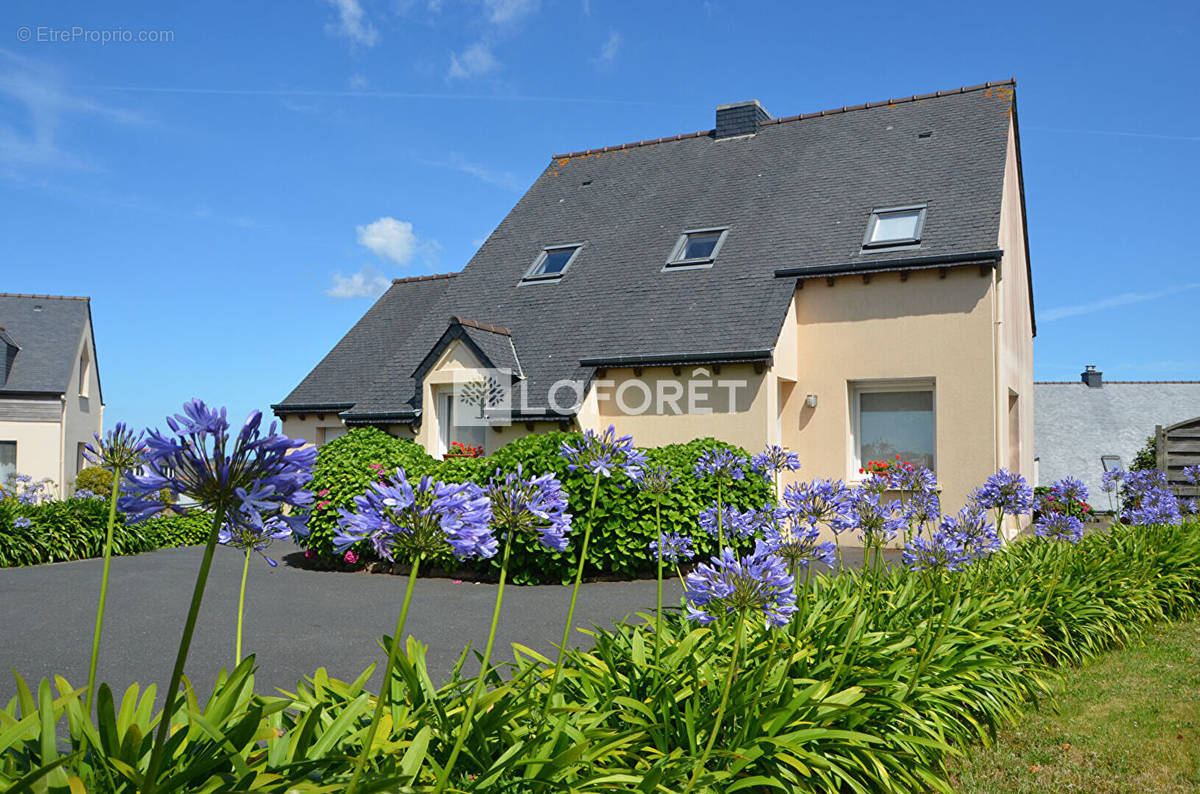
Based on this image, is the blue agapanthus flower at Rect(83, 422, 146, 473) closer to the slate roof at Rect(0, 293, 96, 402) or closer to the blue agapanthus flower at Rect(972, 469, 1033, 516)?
the blue agapanthus flower at Rect(972, 469, 1033, 516)

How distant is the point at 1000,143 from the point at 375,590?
12.6 metres

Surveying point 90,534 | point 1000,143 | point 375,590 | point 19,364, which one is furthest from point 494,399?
point 19,364

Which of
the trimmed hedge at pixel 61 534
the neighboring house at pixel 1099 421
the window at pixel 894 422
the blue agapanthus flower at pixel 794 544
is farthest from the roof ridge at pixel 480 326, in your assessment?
the neighboring house at pixel 1099 421

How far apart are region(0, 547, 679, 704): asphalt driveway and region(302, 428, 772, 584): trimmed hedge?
0.34m

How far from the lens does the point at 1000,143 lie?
1423cm

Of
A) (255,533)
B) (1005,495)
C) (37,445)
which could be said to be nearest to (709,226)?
(1005,495)

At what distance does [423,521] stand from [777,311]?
Answer: 457 inches

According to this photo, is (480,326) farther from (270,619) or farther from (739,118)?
(739,118)

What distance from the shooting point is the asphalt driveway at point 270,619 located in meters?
6.05

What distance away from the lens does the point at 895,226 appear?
1368 centimetres

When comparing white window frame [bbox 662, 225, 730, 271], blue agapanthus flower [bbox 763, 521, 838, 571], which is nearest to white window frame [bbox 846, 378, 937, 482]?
white window frame [bbox 662, 225, 730, 271]

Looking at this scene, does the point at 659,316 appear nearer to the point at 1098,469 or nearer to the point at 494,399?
the point at 494,399

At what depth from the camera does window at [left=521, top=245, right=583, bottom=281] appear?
55.1 feet

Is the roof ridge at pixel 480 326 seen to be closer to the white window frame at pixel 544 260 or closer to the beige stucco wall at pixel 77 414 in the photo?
the white window frame at pixel 544 260
